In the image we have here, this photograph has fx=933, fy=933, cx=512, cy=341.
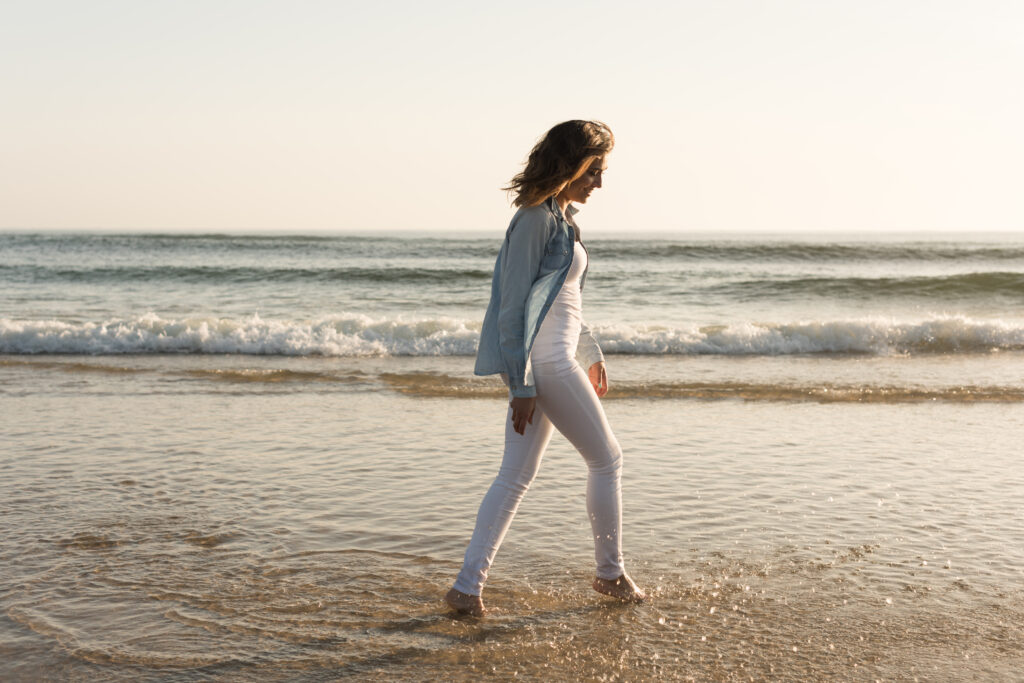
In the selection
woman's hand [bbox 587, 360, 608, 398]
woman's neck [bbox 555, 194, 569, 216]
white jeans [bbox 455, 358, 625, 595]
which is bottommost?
white jeans [bbox 455, 358, 625, 595]

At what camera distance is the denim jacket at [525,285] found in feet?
10.6

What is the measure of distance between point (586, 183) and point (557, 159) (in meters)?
0.20

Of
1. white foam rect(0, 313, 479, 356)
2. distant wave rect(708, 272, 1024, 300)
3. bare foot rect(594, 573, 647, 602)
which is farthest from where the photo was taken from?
distant wave rect(708, 272, 1024, 300)

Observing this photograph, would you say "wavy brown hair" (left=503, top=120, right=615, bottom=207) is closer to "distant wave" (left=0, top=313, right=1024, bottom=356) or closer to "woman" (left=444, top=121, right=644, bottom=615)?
"woman" (left=444, top=121, right=644, bottom=615)

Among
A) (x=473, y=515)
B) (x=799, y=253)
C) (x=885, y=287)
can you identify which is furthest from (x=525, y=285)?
(x=799, y=253)

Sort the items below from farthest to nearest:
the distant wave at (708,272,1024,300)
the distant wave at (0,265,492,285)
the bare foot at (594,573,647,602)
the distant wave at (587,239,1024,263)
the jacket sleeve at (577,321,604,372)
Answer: the distant wave at (587,239,1024,263), the distant wave at (0,265,492,285), the distant wave at (708,272,1024,300), the jacket sleeve at (577,321,604,372), the bare foot at (594,573,647,602)

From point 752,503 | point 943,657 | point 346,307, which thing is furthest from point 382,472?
point 346,307

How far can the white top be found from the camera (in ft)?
11.0

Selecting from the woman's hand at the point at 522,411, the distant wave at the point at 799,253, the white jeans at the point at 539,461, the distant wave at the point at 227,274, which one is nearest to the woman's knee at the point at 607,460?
the white jeans at the point at 539,461

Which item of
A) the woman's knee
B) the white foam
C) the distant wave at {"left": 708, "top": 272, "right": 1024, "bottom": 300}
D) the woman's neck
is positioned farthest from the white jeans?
the distant wave at {"left": 708, "top": 272, "right": 1024, "bottom": 300}

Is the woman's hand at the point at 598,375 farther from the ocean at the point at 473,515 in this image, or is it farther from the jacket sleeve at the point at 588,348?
the ocean at the point at 473,515

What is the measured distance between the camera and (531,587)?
3836 mm

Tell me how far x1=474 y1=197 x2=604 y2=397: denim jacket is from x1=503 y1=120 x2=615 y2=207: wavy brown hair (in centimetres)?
6

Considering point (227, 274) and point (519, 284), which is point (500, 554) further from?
point (227, 274)
